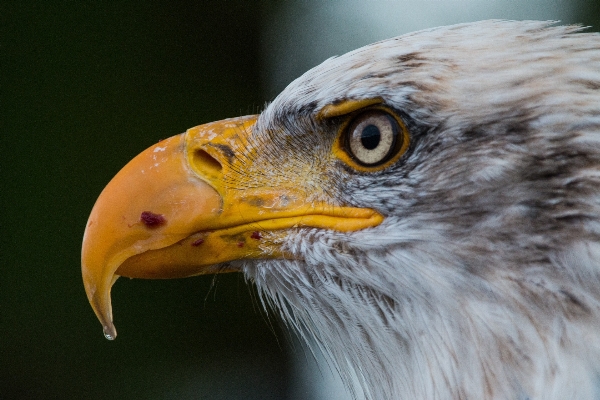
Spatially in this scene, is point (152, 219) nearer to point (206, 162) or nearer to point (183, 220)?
point (183, 220)

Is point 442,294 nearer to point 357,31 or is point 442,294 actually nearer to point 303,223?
point 303,223

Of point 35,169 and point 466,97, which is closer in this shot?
point 466,97

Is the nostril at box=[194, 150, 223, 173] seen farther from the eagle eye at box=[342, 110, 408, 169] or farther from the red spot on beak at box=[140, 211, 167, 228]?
the eagle eye at box=[342, 110, 408, 169]

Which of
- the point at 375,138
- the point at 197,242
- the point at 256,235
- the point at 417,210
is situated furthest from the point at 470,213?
the point at 197,242

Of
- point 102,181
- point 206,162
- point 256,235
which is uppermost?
point 206,162

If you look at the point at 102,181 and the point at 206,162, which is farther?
the point at 102,181

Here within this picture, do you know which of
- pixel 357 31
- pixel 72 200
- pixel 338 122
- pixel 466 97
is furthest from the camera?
pixel 72 200

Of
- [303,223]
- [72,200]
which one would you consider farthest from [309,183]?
[72,200]
